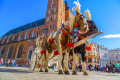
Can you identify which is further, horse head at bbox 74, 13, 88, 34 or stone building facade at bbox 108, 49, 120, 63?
stone building facade at bbox 108, 49, 120, 63

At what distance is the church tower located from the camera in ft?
96.5

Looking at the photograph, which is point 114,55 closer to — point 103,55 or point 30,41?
point 103,55

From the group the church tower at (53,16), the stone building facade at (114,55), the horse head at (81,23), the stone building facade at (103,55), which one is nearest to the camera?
the horse head at (81,23)

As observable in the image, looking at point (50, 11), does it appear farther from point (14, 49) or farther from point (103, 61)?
point (103, 61)

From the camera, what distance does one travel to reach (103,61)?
44.2 metres

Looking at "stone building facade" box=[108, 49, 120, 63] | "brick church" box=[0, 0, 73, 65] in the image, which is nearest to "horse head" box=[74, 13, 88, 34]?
"brick church" box=[0, 0, 73, 65]

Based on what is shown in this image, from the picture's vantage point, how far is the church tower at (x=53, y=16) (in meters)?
29.4

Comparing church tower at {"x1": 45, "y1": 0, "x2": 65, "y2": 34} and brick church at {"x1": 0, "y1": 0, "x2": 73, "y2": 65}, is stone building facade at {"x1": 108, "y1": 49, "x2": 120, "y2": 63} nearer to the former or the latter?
brick church at {"x1": 0, "y1": 0, "x2": 73, "y2": 65}

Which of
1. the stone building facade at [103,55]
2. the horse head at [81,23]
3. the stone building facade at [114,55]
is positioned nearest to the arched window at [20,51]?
the horse head at [81,23]

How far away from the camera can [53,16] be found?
31156 mm

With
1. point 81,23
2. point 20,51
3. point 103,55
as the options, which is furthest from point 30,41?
point 103,55

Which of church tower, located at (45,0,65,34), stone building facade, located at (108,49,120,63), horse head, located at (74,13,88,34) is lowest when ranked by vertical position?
stone building facade, located at (108,49,120,63)

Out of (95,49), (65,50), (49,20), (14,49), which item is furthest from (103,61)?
(65,50)

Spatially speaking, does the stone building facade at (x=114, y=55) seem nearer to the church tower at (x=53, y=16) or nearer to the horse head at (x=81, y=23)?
the church tower at (x=53, y=16)
